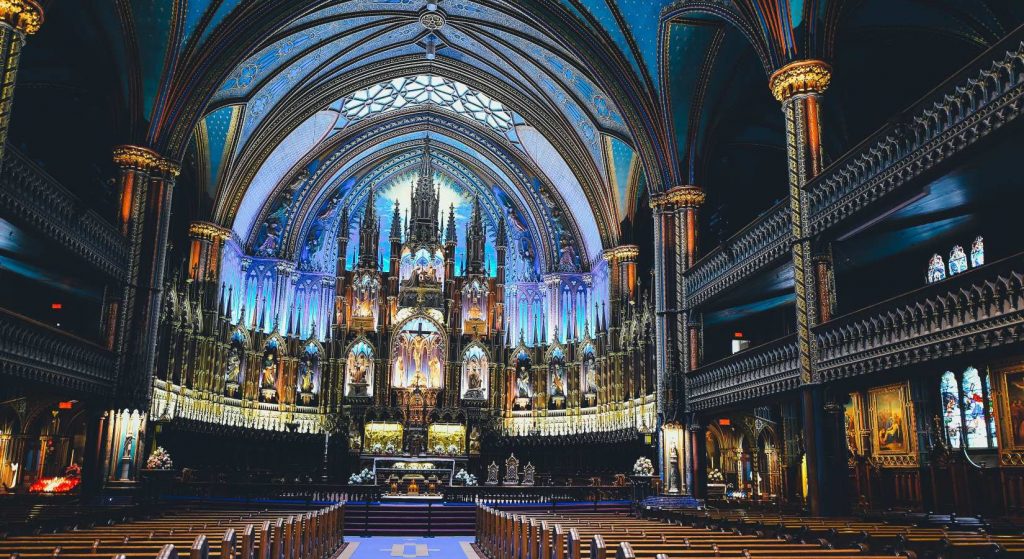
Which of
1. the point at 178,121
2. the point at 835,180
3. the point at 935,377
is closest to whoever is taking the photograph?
the point at 835,180

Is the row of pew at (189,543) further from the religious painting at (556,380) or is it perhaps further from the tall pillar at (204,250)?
the religious painting at (556,380)

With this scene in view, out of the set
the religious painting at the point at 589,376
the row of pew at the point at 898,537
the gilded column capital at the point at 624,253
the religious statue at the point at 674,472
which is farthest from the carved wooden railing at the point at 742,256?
the religious painting at the point at 589,376

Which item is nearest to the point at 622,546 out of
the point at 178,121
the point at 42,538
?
the point at 42,538

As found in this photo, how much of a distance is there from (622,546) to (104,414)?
18.0m

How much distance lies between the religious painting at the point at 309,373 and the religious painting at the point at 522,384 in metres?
8.05

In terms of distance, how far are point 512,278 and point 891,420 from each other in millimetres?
18338

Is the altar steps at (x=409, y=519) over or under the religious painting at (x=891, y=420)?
under

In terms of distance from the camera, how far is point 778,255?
58.5ft

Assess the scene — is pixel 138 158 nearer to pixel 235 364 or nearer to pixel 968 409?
pixel 235 364

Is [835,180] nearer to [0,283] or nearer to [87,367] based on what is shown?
[87,367]

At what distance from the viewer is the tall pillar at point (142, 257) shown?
19688mm

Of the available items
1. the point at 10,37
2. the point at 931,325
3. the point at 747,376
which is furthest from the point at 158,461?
the point at 931,325

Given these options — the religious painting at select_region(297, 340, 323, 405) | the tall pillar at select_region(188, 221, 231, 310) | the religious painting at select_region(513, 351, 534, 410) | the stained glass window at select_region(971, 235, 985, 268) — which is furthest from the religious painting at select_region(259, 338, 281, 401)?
the stained glass window at select_region(971, 235, 985, 268)

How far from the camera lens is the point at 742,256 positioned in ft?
65.2
